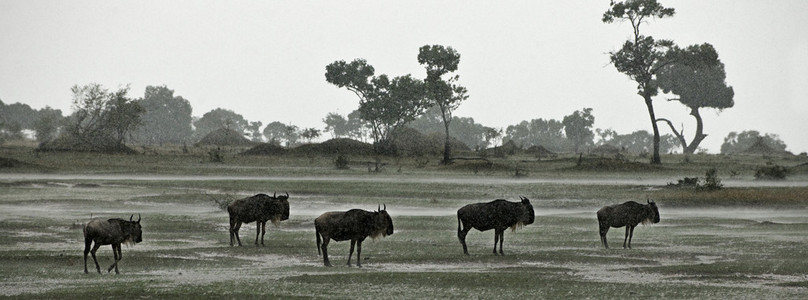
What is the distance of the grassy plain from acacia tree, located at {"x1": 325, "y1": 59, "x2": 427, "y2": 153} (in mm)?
45888

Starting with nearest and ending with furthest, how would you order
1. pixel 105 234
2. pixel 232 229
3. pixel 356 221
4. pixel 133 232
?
pixel 105 234 → pixel 133 232 → pixel 356 221 → pixel 232 229

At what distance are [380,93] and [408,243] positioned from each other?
84432 mm

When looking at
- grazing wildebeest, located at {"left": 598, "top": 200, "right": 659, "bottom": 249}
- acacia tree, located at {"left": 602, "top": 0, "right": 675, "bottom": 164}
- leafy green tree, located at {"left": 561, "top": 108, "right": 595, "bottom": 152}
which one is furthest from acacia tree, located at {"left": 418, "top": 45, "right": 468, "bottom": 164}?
leafy green tree, located at {"left": 561, "top": 108, "right": 595, "bottom": 152}

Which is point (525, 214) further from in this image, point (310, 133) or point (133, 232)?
point (310, 133)

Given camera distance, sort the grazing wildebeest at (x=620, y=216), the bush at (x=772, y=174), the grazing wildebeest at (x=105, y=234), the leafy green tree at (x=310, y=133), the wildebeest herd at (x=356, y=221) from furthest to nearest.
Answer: the leafy green tree at (x=310, y=133)
the bush at (x=772, y=174)
the grazing wildebeest at (x=620, y=216)
the wildebeest herd at (x=356, y=221)
the grazing wildebeest at (x=105, y=234)

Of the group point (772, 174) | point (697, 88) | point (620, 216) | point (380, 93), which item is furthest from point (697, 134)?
point (620, 216)

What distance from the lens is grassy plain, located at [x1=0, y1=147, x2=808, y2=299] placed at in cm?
1820

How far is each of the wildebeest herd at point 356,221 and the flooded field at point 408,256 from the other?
0.63 meters

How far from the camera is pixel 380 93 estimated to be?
11119 centimetres

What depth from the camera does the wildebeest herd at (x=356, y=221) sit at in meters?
20.2

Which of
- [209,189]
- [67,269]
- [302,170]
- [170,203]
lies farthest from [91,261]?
[302,170]

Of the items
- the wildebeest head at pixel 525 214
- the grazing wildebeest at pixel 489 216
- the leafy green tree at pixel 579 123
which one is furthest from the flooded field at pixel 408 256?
the leafy green tree at pixel 579 123

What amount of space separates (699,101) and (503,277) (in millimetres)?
141669

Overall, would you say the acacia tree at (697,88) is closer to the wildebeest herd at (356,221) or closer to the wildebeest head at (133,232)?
the wildebeest herd at (356,221)
